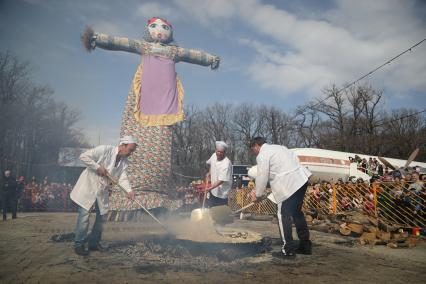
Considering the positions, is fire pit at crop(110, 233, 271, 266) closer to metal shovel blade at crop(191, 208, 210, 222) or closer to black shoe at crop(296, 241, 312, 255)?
black shoe at crop(296, 241, 312, 255)

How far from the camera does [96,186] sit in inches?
168

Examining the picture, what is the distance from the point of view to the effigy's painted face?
845 centimetres

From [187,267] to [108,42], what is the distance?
6.60 meters

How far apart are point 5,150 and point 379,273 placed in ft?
82.5

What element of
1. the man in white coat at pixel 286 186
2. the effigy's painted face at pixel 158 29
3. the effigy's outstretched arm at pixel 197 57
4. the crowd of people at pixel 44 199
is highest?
the effigy's painted face at pixel 158 29

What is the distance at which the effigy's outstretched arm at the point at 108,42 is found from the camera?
7.70 metres

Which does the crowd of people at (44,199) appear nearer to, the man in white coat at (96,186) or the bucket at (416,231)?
Result: the man in white coat at (96,186)

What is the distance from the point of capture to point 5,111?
68.4ft

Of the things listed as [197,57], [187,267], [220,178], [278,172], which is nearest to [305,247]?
[278,172]

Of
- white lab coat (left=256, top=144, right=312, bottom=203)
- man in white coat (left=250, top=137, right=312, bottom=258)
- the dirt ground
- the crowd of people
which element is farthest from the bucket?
the crowd of people

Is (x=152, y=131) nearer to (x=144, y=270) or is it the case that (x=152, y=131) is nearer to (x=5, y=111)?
(x=144, y=270)

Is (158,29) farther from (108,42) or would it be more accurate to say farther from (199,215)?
(199,215)

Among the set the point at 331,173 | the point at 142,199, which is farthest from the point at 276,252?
the point at 331,173

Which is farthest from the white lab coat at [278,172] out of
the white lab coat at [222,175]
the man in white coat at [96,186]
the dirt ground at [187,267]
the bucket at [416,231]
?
the bucket at [416,231]
